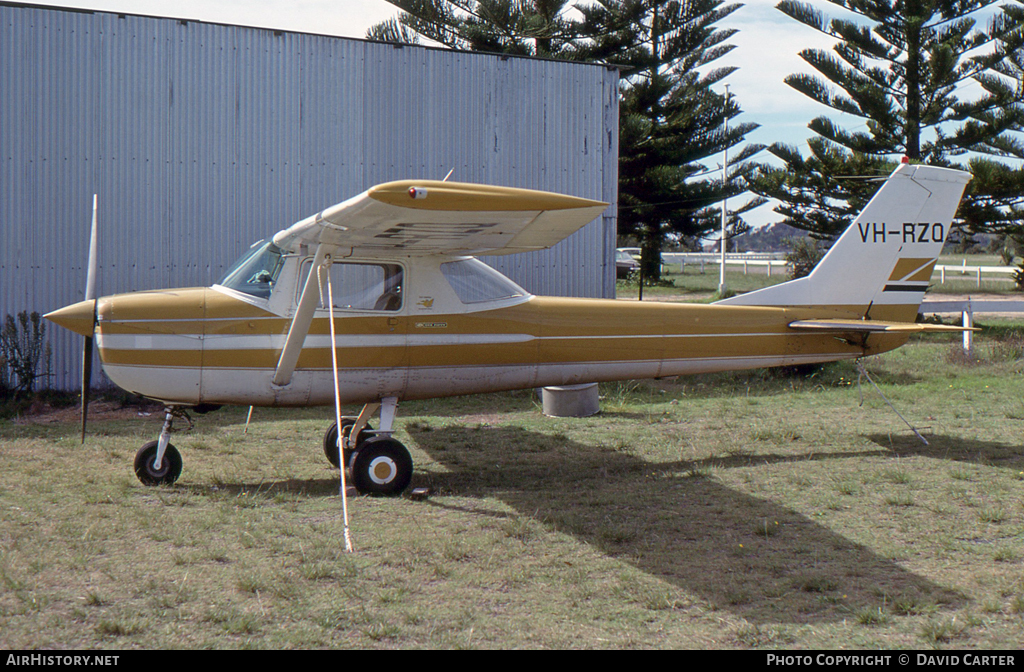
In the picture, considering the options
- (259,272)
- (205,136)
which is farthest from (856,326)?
(205,136)

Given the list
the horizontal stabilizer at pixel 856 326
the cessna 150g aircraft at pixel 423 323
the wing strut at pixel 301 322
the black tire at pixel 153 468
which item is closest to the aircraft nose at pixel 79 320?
the cessna 150g aircraft at pixel 423 323

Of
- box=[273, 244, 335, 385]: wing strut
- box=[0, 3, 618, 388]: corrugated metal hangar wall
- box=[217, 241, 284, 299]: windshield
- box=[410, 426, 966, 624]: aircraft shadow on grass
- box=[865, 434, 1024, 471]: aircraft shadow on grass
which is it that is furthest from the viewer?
box=[0, 3, 618, 388]: corrugated metal hangar wall

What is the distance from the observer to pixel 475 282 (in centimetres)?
669

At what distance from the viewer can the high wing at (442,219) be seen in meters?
4.50

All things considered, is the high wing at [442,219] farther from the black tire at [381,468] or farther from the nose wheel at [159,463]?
the nose wheel at [159,463]

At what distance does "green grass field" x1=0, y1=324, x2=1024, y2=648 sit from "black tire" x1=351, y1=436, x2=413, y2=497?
269mm

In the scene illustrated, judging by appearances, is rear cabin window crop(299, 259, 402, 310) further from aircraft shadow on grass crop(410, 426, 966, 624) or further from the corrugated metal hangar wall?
the corrugated metal hangar wall

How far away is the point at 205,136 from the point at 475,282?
582 centimetres

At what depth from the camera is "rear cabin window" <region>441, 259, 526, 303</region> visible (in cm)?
659

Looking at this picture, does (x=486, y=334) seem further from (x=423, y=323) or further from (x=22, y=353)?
(x=22, y=353)

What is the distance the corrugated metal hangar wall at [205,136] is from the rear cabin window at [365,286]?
5.00m

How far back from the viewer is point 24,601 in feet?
12.6

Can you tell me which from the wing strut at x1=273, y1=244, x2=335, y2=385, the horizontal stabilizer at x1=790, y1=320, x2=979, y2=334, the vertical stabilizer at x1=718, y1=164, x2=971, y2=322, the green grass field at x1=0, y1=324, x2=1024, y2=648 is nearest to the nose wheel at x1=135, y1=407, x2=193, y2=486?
the green grass field at x1=0, y1=324, x2=1024, y2=648
